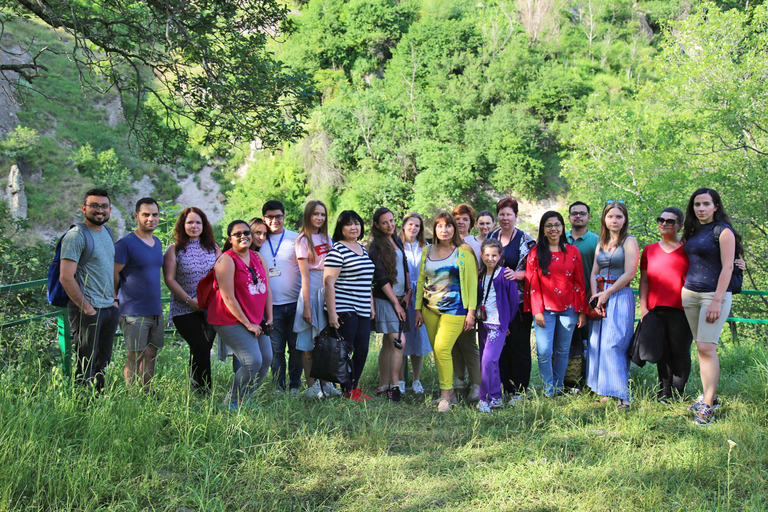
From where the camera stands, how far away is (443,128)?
2830 centimetres

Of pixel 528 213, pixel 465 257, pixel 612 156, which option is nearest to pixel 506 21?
pixel 528 213

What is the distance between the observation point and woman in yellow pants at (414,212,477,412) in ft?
14.2

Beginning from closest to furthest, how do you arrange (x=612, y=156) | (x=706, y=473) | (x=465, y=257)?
(x=706, y=473) → (x=465, y=257) → (x=612, y=156)

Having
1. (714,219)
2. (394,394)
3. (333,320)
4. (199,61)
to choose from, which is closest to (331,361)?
(333,320)

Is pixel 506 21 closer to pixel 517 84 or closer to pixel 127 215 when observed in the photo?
pixel 517 84

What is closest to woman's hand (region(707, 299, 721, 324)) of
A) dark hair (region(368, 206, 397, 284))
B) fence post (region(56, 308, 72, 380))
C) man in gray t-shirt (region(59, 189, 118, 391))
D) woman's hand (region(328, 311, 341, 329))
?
dark hair (region(368, 206, 397, 284))

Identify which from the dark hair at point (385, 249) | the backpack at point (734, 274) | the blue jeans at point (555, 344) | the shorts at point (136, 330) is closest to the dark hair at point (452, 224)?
the dark hair at point (385, 249)

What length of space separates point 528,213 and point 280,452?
26.3m

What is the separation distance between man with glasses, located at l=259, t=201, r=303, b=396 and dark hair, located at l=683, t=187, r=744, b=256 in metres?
3.34

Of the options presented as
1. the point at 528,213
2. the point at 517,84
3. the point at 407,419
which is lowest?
the point at 407,419

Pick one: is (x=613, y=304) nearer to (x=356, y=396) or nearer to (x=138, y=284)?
(x=356, y=396)

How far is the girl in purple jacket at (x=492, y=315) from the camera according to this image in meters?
4.26

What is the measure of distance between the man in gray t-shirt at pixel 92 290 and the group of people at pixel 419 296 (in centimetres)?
1

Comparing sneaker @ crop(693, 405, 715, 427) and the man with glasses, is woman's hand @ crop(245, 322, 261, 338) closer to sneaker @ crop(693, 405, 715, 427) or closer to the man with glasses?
the man with glasses
